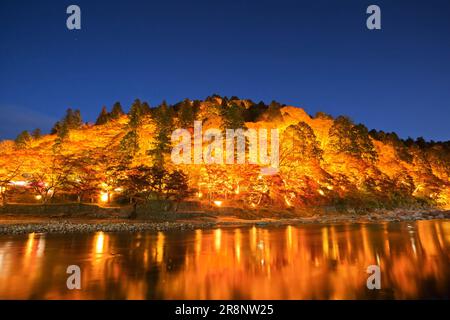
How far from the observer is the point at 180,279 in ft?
36.2

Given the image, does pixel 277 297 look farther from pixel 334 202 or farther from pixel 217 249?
pixel 334 202

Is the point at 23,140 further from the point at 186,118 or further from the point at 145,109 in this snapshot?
the point at 186,118

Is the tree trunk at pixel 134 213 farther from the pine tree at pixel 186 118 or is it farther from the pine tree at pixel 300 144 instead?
the pine tree at pixel 300 144

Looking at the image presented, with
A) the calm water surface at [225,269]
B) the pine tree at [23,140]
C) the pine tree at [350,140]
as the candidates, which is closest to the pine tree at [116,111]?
the pine tree at [23,140]

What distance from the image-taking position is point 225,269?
41.5 ft

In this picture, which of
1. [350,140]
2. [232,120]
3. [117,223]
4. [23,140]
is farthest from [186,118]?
[350,140]

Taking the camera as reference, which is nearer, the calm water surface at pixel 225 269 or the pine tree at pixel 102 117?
the calm water surface at pixel 225 269

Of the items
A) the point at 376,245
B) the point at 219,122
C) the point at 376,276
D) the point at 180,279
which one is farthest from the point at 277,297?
the point at 219,122

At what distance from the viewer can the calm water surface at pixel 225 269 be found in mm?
9461

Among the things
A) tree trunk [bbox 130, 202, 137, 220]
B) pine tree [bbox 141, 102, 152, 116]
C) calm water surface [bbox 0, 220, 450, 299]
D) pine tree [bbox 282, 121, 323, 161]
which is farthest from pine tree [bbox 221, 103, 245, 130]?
calm water surface [bbox 0, 220, 450, 299]

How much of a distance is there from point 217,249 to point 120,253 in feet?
18.3

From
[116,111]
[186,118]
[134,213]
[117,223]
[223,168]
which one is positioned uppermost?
[116,111]

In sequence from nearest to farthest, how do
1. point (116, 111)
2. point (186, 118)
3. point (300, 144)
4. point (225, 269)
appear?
point (225, 269) → point (300, 144) → point (186, 118) → point (116, 111)

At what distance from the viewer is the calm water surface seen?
9461 millimetres
